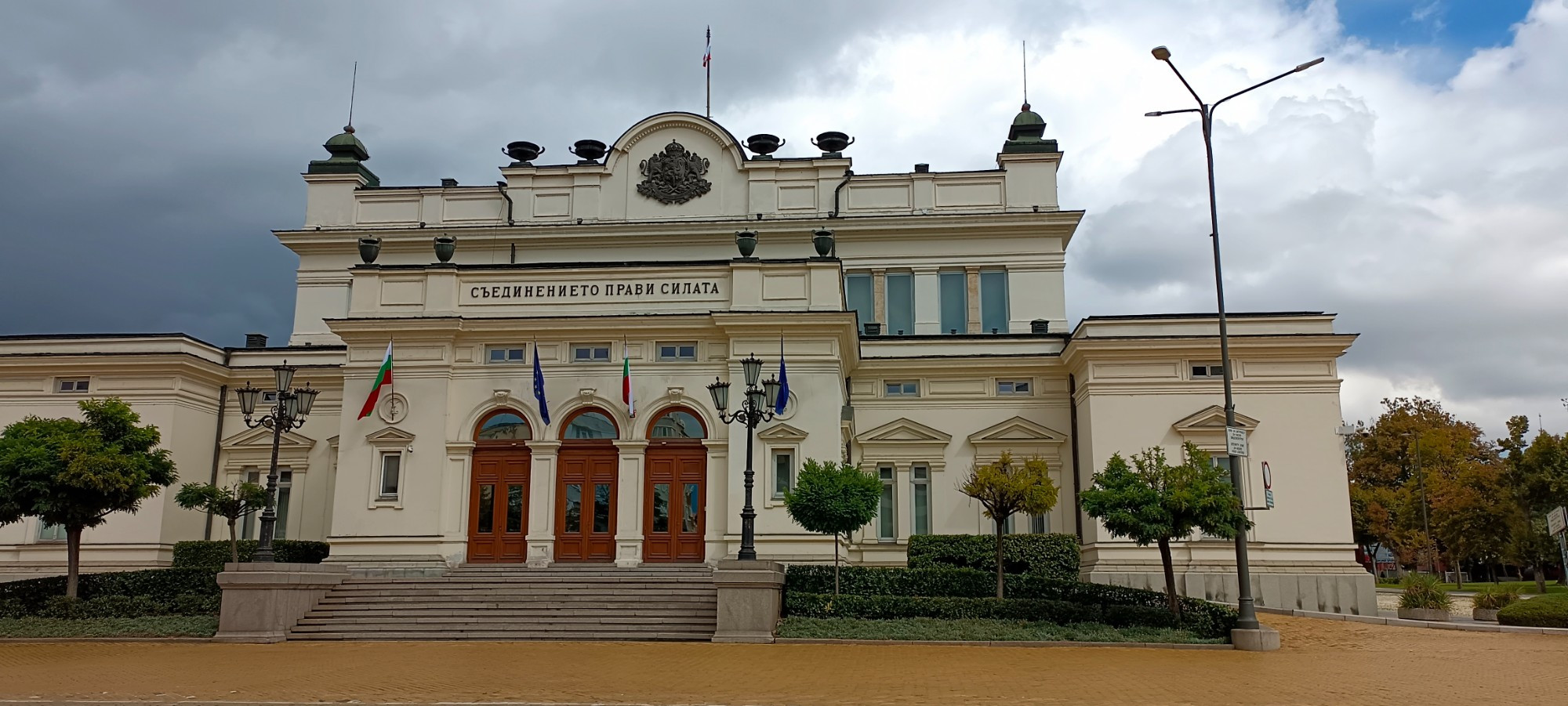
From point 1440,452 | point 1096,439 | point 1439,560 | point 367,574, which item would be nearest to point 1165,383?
point 1096,439

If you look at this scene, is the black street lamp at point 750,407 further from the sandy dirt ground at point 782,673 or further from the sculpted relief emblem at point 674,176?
the sculpted relief emblem at point 674,176

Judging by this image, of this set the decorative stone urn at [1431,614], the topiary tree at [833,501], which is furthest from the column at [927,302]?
the decorative stone urn at [1431,614]

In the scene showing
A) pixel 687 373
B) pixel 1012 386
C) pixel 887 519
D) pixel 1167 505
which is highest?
pixel 1012 386

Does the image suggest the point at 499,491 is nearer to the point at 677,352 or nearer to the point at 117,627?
the point at 677,352

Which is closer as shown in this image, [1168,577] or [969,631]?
[969,631]

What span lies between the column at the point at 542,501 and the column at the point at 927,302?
549 inches

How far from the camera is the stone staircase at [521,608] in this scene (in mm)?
20094

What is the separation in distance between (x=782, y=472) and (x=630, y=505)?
3.60m

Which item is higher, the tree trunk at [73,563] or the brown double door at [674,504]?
the brown double door at [674,504]

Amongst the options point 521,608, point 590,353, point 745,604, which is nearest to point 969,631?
point 745,604

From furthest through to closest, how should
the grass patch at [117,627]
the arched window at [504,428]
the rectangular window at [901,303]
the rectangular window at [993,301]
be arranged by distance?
1. the rectangular window at [901,303]
2. the rectangular window at [993,301]
3. the arched window at [504,428]
4. the grass patch at [117,627]

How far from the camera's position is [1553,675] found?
1547cm

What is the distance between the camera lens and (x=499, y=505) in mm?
25562

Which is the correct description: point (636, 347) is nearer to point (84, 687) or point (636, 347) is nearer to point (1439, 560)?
point (84, 687)
